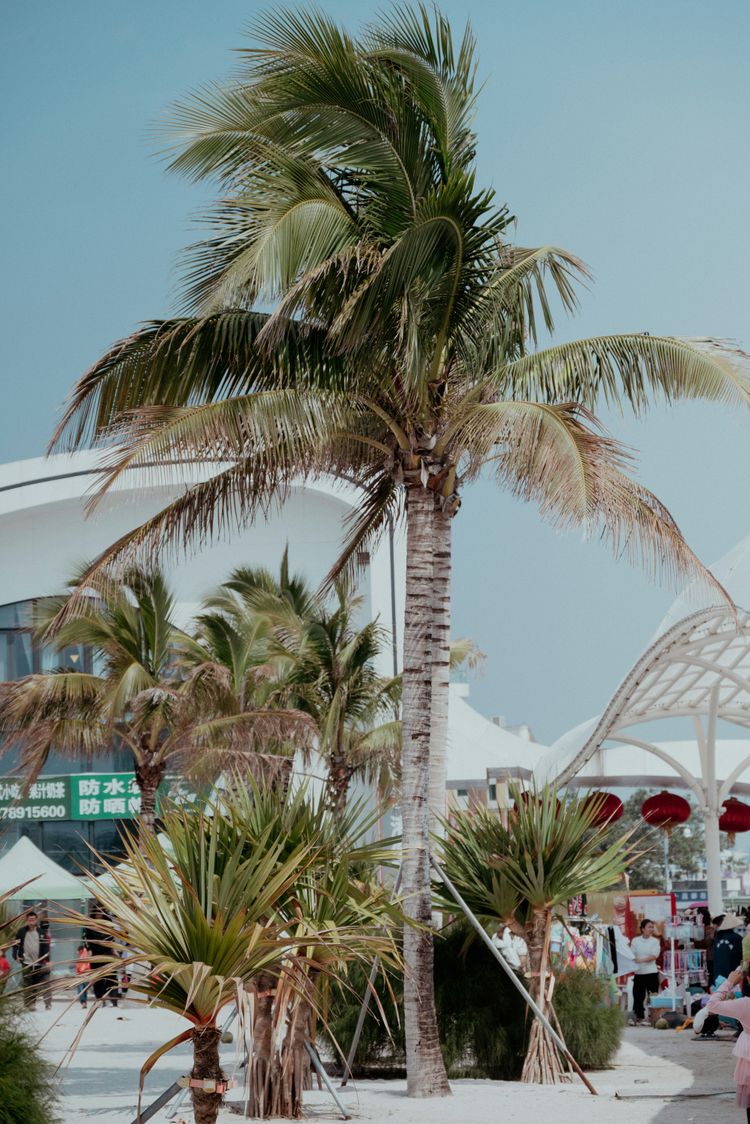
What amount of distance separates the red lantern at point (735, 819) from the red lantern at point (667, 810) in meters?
1.20

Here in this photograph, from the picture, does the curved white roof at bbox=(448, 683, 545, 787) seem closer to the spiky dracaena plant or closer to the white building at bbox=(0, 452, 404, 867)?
the white building at bbox=(0, 452, 404, 867)

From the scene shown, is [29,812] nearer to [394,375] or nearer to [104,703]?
[104,703]

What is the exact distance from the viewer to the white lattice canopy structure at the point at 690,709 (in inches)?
735

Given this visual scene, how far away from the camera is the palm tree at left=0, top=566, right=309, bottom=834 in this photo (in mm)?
23609

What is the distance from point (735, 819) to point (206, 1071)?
19754 mm

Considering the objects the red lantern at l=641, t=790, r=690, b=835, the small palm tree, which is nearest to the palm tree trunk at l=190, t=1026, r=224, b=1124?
the small palm tree

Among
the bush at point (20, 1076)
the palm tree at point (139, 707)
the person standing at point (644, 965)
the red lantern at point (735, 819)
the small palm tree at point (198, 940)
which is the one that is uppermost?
the palm tree at point (139, 707)

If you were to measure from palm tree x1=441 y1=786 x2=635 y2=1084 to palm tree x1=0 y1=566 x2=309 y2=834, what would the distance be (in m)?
10.4

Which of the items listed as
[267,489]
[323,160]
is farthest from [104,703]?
[323,160]

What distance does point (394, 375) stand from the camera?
1283 centimetres

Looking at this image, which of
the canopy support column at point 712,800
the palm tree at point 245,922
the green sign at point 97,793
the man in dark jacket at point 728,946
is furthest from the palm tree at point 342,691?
the palm tree at point 245,922

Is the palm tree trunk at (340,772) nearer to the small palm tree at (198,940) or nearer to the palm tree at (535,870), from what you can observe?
the palm tree at (535,870)

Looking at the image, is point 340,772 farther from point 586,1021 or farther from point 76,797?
point 76,797

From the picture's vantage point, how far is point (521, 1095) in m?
11.8
